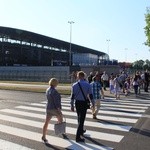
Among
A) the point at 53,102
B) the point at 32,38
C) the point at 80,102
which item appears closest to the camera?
the point at 53,102

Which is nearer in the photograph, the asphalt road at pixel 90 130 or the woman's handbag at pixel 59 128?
the asphalt road at pixel 90 130

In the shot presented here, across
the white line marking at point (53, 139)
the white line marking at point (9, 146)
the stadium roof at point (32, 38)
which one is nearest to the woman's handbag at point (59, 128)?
the white line marking at point (53, 139)

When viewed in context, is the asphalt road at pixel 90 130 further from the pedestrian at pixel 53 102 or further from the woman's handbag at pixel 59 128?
the pedestrian at pixel 53 102

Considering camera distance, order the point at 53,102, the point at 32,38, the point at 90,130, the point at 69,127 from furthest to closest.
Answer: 1. the point at 32,38
2. the point at 69,127
3. the point at 90,130
4. the point at 53,102

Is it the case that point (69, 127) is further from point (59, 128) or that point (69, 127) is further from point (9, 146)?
point (9, 146)

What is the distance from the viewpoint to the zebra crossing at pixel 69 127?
10.2 meters

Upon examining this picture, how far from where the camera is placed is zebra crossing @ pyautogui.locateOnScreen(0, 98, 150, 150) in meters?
10.2

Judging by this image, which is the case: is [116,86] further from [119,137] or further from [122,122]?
[119,137]

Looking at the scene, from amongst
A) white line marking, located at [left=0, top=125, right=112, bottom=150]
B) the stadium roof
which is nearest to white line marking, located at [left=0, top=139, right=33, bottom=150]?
white line marking, located at [left=0, top=125, right=112, bottom=150]

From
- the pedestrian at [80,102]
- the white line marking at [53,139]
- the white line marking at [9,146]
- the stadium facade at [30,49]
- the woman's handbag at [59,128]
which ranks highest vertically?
the stadium facade at [30,49]

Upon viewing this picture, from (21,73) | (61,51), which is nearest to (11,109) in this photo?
(21,73)

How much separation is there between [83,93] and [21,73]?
51562mm

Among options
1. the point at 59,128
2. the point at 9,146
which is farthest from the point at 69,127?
the point at 9,146

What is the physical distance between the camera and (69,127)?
13039 mm
